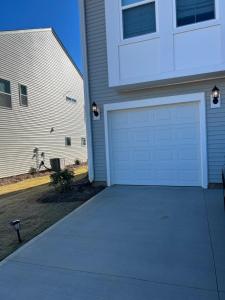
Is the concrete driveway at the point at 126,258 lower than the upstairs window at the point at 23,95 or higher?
lower

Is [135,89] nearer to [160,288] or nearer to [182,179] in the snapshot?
[182,179]

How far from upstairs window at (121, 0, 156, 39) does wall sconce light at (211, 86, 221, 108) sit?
2.24 metres

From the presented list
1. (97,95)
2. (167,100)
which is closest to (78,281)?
(167,100)

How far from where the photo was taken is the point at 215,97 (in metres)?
6.92

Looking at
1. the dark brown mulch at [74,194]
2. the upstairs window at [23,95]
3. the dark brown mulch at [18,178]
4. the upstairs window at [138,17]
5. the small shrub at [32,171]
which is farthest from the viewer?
the small shrub at [32,171]

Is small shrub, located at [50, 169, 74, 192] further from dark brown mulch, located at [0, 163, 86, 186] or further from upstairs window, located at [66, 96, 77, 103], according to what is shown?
upstairs window, located at [66, 96, 77, 103]

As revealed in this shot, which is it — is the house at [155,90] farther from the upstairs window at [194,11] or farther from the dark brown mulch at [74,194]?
the dark brown mulch at [74,194]

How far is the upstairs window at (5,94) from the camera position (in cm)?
1228

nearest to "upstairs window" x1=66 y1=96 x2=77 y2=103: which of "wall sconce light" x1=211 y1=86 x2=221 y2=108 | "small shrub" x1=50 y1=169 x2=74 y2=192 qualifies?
"small shrub" x1=50 y1=169 x2=74 y2=192

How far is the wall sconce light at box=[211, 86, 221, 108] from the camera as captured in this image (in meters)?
6.90

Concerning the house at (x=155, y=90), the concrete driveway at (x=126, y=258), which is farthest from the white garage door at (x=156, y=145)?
the concrete driveway at (x=126, y=258)

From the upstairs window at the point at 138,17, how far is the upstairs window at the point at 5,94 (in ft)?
23.0

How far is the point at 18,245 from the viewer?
4.23 metres

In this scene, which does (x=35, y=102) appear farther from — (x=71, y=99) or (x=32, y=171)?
(x=71, y=99)
